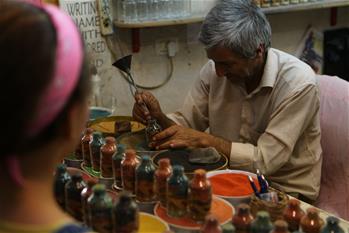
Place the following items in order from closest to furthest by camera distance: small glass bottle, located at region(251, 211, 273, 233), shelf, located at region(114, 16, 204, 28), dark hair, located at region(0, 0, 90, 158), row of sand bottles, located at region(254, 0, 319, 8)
Result: dark hair, located at region(0, 0, 90, 158), small glass bottle, located at region(251, 211, 273, 233), shelf, located at region(114, 16, 204, 28), row of sand bottles, located at region(254, 0, 319, 8)

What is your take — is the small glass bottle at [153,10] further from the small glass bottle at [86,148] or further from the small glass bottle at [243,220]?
the small glass bottle at [243,220]

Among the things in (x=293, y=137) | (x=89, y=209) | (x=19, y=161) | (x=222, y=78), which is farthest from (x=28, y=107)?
(x=222, y=78)

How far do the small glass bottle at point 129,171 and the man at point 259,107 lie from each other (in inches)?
12.5

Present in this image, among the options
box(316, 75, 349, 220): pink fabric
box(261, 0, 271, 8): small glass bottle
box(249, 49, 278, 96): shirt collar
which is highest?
box(261, 0, 271, 8): small glass bottle

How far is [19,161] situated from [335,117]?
150cm

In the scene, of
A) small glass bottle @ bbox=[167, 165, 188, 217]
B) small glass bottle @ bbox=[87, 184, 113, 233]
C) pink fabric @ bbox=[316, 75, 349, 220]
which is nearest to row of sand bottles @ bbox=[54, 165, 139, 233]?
small glass bottle @ bbox=[87, 184, 113, 233]

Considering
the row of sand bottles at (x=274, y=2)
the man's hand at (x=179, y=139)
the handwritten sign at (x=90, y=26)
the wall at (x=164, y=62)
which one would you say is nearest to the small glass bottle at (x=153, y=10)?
the wall at (x=164, y=62)

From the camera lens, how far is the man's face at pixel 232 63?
1896 mm

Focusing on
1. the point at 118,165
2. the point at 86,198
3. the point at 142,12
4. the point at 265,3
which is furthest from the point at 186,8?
the point at 86,198

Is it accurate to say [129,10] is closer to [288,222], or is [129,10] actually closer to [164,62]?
[164,62]

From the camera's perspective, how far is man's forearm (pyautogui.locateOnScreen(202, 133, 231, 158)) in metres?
1.89

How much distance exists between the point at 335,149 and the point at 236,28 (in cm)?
61

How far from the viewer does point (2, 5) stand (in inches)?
32.6

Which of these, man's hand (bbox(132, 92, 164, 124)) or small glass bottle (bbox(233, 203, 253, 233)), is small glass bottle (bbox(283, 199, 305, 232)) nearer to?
small glass bottle (bbox(233, 203, 253, 233))
